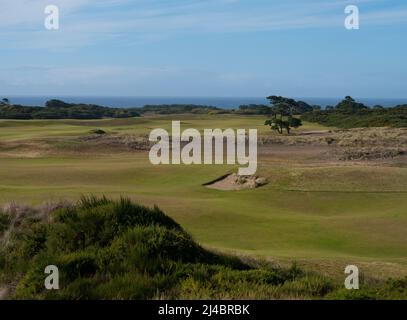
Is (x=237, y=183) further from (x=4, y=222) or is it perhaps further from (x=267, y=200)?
(x=4, y=222)

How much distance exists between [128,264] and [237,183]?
945 inches

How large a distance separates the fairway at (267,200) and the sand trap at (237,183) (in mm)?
658

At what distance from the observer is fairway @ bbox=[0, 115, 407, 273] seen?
17.9 m

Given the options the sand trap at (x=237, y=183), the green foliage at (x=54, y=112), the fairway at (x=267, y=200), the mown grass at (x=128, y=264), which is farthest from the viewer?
the green foliage at (x=54, y=112)

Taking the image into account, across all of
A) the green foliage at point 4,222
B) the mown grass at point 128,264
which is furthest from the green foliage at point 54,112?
the mown grass at point 128,264

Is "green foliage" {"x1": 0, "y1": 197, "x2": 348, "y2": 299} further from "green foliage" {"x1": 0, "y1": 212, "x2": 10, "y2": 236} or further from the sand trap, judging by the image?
the sand trap

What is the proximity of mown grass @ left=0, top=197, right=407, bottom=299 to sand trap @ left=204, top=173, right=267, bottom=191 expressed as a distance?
2006cm

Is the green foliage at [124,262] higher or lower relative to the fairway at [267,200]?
higher

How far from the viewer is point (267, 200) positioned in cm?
2752

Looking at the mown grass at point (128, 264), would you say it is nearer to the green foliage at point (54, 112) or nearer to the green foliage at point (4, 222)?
the green foliage at point (4, 222)

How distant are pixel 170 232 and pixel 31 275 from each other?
8.27ft

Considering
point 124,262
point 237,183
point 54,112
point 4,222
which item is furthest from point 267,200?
point 54,112

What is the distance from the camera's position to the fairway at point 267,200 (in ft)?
58.7
